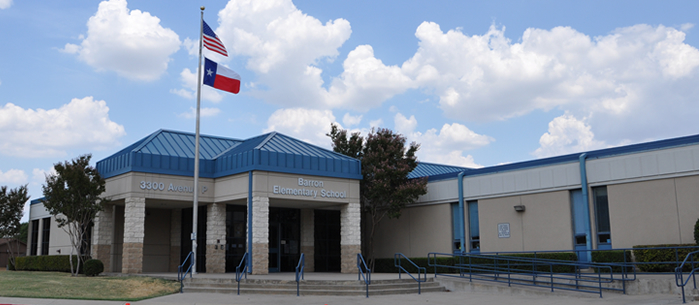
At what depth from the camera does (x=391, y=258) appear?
28328 millimetres

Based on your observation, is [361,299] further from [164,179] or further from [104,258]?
[104,258]

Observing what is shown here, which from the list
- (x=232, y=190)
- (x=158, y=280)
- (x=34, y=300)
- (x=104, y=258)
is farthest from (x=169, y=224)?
(x=34, y=300)

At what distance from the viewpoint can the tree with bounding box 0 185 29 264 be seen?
3706 centimetres

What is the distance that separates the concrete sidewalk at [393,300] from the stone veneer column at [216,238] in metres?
7.68

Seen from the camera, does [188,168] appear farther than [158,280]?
Yes

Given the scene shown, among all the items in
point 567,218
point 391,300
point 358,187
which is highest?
point 358,187

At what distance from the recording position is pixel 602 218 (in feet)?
70.0

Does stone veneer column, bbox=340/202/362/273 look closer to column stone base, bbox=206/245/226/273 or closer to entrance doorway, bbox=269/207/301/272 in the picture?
entrance doorway, bbox=269/207/301/272

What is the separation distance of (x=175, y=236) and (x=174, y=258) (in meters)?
1.03

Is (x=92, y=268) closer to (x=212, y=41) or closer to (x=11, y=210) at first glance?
(x=212, y=41)

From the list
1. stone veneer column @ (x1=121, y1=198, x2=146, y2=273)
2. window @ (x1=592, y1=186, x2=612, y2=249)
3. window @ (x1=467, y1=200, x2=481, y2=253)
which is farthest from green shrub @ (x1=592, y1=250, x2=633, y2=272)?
stone veneer column @ (x1=121, y1=198, x2=146, y2=273)

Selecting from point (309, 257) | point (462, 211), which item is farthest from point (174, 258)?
point (462, 211)

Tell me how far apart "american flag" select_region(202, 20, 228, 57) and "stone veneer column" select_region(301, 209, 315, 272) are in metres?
8.89

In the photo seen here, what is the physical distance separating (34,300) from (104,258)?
1079cm
